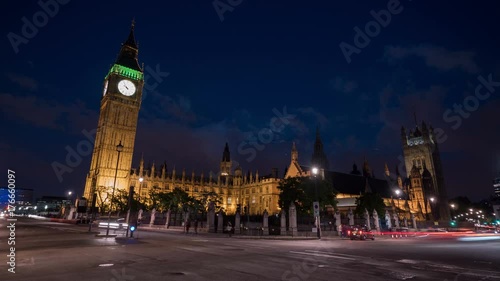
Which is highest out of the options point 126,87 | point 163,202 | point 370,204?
point 126,87

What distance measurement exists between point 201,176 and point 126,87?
130ft

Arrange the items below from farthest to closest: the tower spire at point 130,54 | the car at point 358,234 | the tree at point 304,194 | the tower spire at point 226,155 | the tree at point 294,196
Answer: the tower spire at point 226,155 < the tower spire at point 130,54 < the tree at point 294,196 < the tree at point 304,194 < the car at point 358,234

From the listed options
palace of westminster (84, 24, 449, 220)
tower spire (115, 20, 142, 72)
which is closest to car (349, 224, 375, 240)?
palace of westminster (84, 24, 449, 220)

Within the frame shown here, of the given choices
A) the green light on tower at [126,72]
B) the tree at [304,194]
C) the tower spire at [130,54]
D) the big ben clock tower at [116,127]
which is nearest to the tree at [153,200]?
the big ben clock tower at [116,127]

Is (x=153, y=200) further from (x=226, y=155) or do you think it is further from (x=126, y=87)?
(x=226, y=155)

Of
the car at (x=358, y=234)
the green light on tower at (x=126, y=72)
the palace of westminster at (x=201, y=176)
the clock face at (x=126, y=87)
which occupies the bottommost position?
the car at (x=358, y=234)

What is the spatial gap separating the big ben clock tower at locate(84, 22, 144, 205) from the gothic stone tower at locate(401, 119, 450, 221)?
327ft

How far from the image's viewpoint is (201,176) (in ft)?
347

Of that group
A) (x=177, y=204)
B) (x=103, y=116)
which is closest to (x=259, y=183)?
(x=177, y=204)

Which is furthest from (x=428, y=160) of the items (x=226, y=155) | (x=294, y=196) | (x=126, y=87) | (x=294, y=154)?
(x=126, y=87)

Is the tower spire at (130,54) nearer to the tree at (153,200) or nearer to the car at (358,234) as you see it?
the tree at (153,200)

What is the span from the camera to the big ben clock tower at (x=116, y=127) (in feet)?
282

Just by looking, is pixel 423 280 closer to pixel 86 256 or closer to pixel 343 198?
pixel 86 256

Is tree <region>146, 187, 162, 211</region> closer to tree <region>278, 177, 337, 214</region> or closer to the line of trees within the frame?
the line of trees
